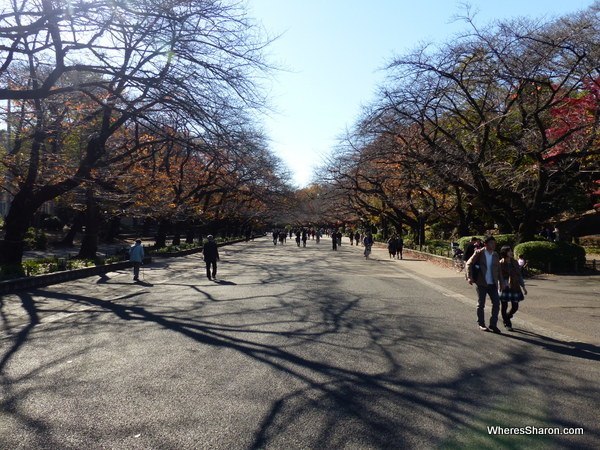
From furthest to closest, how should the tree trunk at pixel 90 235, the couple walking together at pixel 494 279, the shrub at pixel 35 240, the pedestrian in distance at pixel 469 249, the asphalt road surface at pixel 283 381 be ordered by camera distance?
1. the shrub at pixel 35 240
2. the tree trunk at pixel 90 235
3. the pedestrian in distance at pixel 469 249
4. the couple walking together at pixel 494 279
5. the asphalt road surface at pixel 283 381

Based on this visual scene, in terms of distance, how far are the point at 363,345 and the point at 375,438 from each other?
3459 millimetres

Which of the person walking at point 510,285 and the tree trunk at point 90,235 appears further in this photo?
the tree trunk at point 90,235

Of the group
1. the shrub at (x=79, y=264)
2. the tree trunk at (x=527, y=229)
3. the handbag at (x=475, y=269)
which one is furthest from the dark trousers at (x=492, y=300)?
the shrub at (x=79, y=264)

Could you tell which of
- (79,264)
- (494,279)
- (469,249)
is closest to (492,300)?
(494,279)

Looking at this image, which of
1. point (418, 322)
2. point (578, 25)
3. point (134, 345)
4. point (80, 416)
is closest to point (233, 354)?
point (134, 345)

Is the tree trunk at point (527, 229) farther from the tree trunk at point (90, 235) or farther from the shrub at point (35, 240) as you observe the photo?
the shrub at point (35, 240)

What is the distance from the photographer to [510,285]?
9.41m

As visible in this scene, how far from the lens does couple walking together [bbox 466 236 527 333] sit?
30.0 ft

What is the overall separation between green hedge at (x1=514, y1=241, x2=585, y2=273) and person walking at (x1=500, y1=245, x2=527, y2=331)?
11.6m

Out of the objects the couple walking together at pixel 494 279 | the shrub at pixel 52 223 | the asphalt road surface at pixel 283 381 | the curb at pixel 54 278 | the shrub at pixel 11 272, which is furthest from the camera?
the shrub at pixel 52 223

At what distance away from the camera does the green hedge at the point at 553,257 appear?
779 inches

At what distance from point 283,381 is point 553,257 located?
16845mm

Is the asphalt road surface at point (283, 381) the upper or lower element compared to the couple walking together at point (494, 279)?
lower

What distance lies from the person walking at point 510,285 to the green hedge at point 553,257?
11.6m
